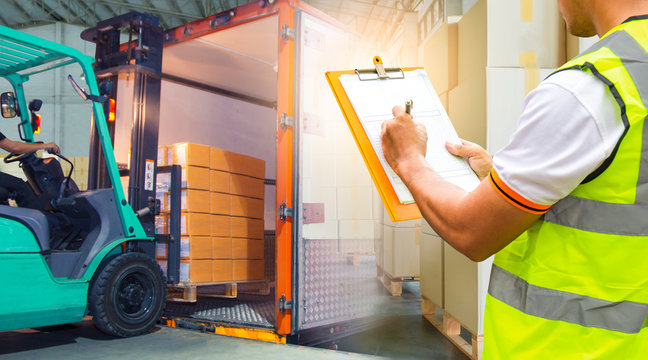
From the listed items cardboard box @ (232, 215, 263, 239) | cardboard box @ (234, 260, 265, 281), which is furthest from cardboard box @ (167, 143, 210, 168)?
cardboard box @ (234, 260, 265, 281)

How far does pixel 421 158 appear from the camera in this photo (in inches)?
39.9

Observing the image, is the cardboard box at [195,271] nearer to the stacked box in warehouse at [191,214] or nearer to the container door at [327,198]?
the stacked box in warehouse at [191,214]

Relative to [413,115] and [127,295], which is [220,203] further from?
[413,115]

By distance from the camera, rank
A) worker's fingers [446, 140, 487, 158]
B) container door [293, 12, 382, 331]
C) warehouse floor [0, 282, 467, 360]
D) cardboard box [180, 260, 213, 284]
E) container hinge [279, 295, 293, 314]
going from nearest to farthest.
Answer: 1. worker's fingers [446, 140, 487, 158]
2. warehouse floor [0, 282, 467, 360]
3. container hinge [279, 295, 293, 314]
4. container door [293, 12, 382, 331]
5. cardboard box [180, 260, 213, 284]

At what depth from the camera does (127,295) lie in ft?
13.1

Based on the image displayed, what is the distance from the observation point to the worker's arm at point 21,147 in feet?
11.8

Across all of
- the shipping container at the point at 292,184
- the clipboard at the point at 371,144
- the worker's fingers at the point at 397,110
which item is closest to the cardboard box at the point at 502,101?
the shipping container at the point at 292,184

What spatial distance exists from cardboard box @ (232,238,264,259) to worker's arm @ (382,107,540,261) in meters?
4.34

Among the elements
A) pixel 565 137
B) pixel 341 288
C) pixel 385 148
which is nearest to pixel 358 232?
pixel 341 288

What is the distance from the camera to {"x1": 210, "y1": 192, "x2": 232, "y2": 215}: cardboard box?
4.97m

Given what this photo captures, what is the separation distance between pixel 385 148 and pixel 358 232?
10.5ft

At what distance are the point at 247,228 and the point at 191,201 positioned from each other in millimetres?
876

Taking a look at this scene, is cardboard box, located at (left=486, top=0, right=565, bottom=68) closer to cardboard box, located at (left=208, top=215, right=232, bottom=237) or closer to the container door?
the container door

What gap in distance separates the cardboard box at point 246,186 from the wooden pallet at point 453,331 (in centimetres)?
232
